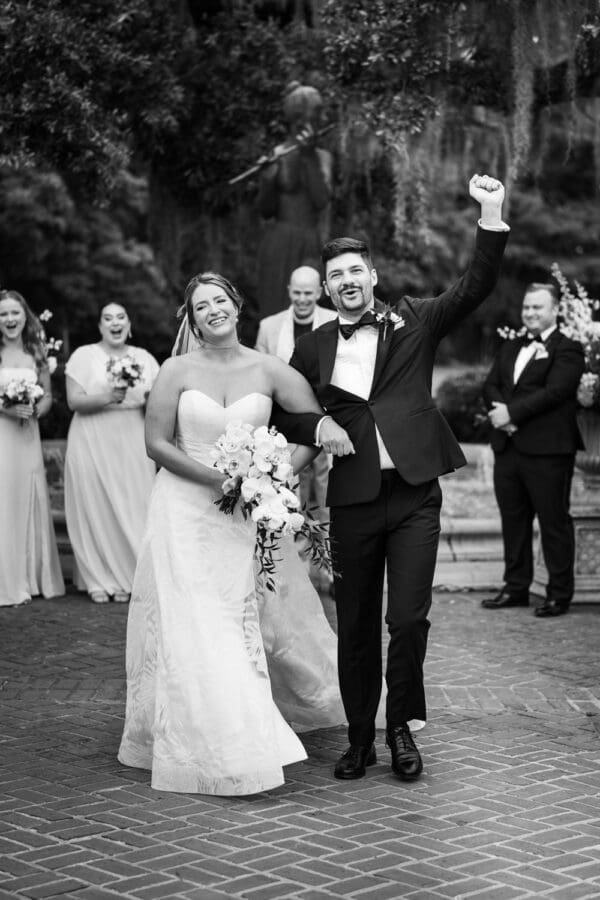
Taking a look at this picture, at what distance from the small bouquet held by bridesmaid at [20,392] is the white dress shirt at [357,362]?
448 cm

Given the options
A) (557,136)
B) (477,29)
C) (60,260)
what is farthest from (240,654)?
(557,136)

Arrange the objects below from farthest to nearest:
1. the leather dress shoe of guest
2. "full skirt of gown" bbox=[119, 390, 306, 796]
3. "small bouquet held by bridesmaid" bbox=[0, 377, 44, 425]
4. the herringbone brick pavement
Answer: "small bouquet held by bridesmaid" bbox=[0, 377, 44, 425], the leather dress shoe of guest, "full skirt of gown" bbox=[119, 390, 306, 796], the herringbone brick pavement

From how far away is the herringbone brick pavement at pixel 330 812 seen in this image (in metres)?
4.24

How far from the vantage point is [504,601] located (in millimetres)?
9352

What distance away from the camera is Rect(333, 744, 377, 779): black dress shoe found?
5398 mm

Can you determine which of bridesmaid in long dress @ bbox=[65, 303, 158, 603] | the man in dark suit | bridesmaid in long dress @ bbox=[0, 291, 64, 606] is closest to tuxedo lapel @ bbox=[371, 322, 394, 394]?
the man in dark suit

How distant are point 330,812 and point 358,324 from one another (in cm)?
190

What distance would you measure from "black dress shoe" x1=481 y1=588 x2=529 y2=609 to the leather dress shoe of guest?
0.28 meters

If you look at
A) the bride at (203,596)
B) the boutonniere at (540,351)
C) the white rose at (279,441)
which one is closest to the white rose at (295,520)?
the white rose at (279,441)

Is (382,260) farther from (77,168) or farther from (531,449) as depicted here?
(531,449)

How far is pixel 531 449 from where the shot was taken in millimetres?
9141

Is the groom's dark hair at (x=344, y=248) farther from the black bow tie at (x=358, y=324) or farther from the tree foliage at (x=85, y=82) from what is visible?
the tree foliage at (x=85, y=82)

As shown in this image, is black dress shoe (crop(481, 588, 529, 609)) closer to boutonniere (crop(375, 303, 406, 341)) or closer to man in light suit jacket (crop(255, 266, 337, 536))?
man in light suit jacket (crop(255, 266, 337, 536))

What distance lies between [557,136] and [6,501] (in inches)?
574
